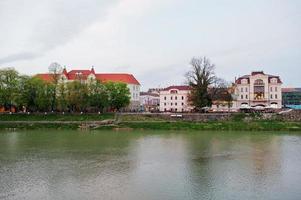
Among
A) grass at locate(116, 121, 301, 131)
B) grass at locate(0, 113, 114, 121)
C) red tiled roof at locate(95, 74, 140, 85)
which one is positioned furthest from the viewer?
red tiled roof at locate(95, 74, 140, 85)

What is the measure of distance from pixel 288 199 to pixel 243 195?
6.97 feet

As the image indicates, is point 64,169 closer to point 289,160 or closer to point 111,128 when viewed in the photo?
point 289,160

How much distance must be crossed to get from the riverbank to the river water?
1923 centimetres

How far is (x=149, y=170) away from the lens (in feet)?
89.9

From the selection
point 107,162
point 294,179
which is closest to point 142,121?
point 107,162

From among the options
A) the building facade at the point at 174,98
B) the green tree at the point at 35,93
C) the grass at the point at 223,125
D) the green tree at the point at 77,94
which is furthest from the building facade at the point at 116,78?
the grass at the point at 223,125

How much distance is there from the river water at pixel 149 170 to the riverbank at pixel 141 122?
19.2 m

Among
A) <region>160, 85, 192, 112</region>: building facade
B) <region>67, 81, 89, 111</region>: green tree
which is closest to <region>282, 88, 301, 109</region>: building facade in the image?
<region>160, 85, 192, 112</region>: building facade

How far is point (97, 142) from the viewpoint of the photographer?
43562 mm

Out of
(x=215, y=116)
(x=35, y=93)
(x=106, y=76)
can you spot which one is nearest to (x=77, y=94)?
(x=35, y=93)

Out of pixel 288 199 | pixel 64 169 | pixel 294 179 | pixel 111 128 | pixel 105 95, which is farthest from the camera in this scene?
pixel 105 95

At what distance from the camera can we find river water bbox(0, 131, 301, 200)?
2098cm

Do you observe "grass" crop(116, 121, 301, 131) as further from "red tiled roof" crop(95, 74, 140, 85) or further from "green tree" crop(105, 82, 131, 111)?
"red tiled roof" crop(95, 74, 140, 85)

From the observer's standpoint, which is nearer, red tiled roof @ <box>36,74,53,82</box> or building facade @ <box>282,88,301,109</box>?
red tiled roof @ <box>36,74,53,82</box>
